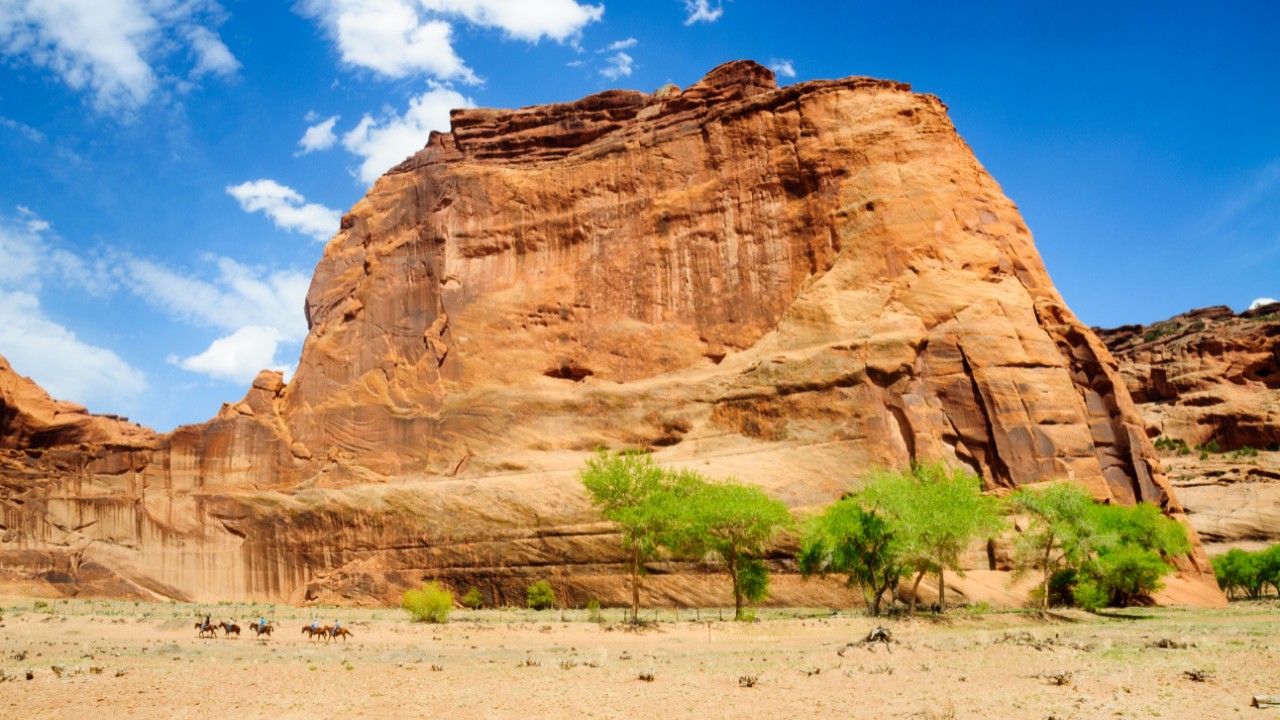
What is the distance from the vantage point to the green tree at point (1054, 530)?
3531cm

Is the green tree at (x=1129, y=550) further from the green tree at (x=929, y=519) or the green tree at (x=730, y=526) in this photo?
the green tree at (x=730, y=526)

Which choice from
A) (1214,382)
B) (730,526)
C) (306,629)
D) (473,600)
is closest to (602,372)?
(473,600)

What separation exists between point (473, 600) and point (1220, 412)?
7456 cm

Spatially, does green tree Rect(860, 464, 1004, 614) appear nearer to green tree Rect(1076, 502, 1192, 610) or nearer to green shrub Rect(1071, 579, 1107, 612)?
green shrub Rect(1071, 579, 1107, 612)

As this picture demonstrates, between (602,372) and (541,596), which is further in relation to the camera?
(602,372)

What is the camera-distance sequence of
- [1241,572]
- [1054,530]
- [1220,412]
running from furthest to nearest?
1. [1220,412]
2. [1241,572]
3. [1054,530]

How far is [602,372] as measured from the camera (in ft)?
187

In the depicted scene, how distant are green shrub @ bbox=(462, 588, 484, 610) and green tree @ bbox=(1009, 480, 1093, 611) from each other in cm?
2387

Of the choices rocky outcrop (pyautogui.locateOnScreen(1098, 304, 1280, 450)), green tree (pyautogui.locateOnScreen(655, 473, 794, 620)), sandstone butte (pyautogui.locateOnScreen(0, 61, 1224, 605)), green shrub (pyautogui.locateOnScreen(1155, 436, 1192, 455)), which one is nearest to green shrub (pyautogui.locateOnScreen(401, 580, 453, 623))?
green tree (pyautogui.locateOnScreen(655, 473, 794, 620))

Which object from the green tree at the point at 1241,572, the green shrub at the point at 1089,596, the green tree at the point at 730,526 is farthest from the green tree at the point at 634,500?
the green tree at the point at 1241,572

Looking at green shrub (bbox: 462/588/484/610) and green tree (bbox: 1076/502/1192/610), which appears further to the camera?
green shrub (bbox: 462/588/484/610)

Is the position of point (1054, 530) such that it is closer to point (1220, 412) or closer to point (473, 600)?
point (473, 600)

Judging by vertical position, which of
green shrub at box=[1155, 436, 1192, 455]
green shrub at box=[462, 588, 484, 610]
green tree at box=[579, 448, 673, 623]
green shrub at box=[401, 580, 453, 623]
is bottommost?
green shrub at box=[462, 588, 484, 610]

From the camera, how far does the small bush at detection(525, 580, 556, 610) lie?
42.9m
